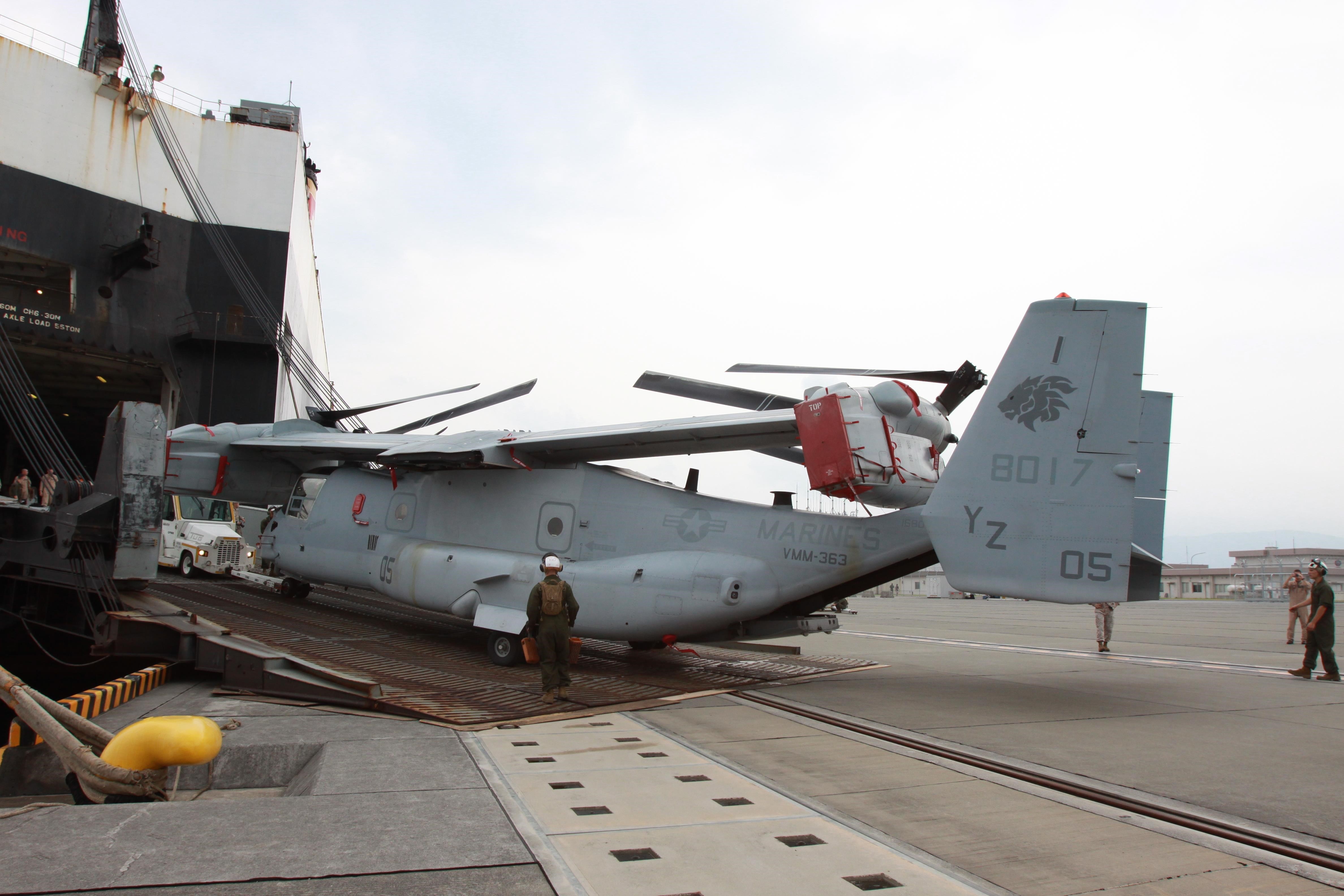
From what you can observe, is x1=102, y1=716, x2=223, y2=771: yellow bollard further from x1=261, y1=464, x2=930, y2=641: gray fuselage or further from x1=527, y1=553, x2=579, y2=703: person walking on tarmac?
x1=261, y1=464, x2=930, y2=641: gray fuselage

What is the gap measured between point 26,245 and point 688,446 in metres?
23.4

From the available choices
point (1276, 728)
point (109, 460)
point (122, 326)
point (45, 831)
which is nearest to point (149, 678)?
point (109, 460)

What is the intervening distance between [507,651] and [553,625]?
284 centimetres

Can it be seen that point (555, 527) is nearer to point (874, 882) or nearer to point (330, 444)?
point (330, 444)

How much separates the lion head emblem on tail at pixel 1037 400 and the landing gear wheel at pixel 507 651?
690cm

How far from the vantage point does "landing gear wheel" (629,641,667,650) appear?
11.7m

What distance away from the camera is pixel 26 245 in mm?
23281

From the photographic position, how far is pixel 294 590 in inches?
635

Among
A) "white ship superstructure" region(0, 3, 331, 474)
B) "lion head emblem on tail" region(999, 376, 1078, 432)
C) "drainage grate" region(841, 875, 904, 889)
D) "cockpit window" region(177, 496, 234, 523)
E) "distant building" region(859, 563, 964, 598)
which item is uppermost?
"white ship superstructure" region(0, 3, 331, 474)

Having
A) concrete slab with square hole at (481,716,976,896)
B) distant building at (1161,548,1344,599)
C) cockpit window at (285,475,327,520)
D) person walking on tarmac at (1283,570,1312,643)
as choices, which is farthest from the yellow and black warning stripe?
distant building at (1161,548,1344,599)

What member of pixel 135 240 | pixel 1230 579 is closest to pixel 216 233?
pixel 135 240

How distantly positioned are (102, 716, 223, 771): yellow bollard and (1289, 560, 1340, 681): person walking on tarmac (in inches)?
507

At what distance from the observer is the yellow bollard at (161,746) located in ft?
15.5

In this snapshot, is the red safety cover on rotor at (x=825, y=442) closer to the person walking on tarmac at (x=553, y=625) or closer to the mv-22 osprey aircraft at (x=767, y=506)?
the mv-22 osprey aircraft at (x=767, y=506)
